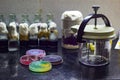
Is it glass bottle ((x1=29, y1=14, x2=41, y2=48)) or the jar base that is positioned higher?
glass bottle ((x1=29, y1=14, x2=41, y2=48))

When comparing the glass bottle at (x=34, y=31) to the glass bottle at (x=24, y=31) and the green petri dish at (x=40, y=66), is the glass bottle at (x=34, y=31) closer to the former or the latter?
the glass bottle at (x=24, y=31)

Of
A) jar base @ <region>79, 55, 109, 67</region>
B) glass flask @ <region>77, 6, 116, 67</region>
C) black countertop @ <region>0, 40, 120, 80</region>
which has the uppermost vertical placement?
glass flask @ <region>77, 6, 116, 67</region>

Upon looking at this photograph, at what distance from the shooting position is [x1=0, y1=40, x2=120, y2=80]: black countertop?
104cm

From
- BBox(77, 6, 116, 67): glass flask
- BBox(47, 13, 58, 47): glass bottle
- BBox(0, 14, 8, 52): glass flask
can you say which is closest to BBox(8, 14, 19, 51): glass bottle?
BBox(0, 14, 8, 52): glass flask

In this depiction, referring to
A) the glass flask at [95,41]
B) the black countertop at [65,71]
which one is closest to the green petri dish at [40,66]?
the black countertop at [65,71]

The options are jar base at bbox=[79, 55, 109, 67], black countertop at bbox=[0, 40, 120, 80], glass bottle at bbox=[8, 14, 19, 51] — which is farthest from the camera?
glass bottle at bbox=[8, 14, 19, 51]

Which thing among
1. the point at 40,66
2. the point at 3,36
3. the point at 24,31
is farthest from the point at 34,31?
the point at 40,66

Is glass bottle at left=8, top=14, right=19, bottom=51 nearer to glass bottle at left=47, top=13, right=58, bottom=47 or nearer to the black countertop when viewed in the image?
the black countertop

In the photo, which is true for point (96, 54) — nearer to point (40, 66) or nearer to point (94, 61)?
point (94, 61)

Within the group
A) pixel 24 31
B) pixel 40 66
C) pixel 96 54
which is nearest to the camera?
pixel 40 66

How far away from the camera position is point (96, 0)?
4.93 feet

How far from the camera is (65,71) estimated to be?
3.64 ft

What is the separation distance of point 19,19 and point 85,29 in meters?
0.52

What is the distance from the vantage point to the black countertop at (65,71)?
1044 mm
